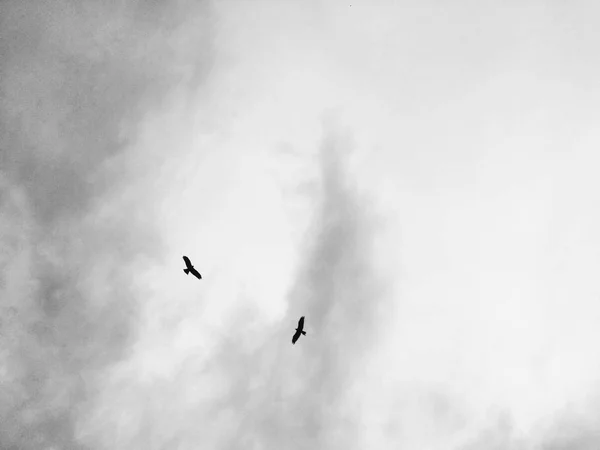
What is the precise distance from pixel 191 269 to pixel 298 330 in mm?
17701

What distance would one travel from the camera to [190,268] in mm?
60219

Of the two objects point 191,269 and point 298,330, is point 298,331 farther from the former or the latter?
point 191,269

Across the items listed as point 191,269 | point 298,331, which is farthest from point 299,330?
point 191,269

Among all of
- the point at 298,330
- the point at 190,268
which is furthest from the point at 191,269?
the point at 298,330

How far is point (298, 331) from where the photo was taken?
211 ft

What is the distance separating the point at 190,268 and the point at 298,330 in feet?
58.7

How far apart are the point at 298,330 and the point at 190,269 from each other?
1783 cm

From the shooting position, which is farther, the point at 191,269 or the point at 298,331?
the point at 298,331

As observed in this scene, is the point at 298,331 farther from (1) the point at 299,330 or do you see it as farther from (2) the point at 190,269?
(2) the point at 190,269

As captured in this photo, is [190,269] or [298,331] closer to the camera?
[190,269]

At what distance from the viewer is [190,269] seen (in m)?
60.0

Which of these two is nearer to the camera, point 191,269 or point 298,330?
point 191,269

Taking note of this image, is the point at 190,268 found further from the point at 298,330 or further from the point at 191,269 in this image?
the point at 298,330

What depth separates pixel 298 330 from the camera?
64312mm
